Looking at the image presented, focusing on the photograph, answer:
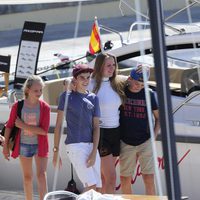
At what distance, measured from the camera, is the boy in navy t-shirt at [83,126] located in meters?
6.34

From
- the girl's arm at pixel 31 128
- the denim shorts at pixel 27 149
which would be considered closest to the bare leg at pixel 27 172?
the denim shorts at pixel 27 149

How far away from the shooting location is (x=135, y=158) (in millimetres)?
6750

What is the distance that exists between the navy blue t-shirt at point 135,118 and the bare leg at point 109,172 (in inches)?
8.7

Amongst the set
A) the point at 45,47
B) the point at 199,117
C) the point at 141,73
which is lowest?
the point at 45,47

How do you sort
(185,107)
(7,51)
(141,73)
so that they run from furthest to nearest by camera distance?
(7,51)
(185,107)
(141,73)

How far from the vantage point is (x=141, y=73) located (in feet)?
21.0

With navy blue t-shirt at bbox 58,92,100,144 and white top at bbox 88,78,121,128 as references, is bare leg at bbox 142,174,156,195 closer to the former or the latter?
white top at bbox 88,78,121,128

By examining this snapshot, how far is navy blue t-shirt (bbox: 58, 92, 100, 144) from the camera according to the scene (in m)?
6.34

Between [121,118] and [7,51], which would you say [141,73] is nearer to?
[121,118]

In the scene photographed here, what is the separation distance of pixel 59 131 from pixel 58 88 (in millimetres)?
1845

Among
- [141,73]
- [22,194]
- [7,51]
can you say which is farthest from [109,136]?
[7,51]

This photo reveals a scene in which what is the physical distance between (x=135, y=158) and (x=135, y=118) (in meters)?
0.39

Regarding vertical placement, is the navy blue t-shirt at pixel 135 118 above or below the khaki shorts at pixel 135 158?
above

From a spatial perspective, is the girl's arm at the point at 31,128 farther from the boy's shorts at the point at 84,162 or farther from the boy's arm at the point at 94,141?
the boy's arm at the point at 94,141
